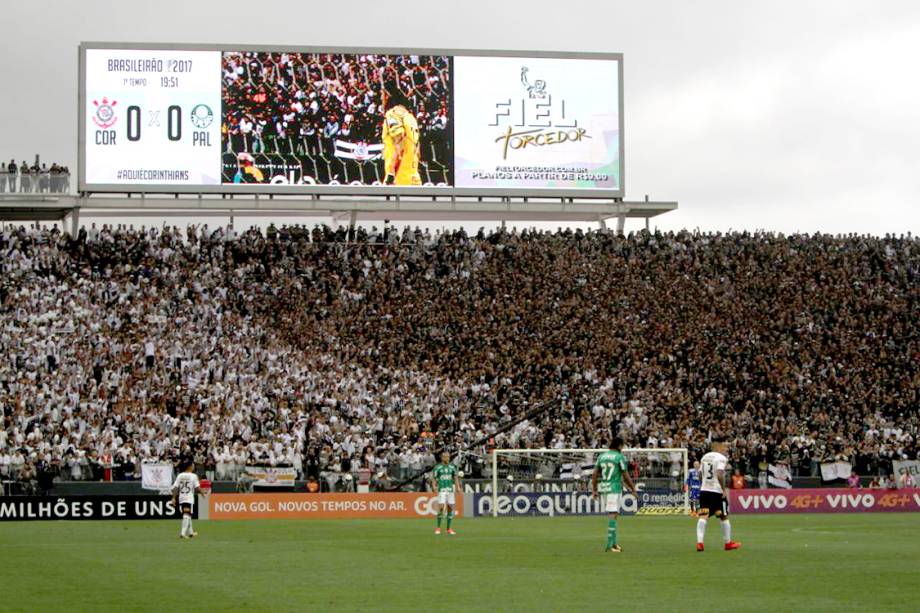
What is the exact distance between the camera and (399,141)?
200 feet

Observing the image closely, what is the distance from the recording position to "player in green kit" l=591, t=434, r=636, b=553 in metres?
24.7

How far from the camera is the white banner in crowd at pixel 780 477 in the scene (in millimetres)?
49906

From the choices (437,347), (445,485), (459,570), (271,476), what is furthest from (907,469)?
(459,570)

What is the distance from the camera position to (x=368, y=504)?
145 feet

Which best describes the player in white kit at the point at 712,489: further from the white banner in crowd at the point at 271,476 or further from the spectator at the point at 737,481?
the spectator at the point at 737,481

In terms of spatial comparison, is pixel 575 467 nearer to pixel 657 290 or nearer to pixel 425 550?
pixel 657 290

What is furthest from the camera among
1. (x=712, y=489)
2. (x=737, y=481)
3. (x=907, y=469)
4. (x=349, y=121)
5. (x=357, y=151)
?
(x=357, y=151)

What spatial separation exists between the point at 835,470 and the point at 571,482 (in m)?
10.8

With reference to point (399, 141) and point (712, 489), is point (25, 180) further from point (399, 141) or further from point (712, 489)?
point (712, 489)

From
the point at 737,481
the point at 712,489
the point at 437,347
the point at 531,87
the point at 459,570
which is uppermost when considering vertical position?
the point at 531,87

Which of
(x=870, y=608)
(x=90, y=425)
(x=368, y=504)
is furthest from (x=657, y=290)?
(x=870, y=608)

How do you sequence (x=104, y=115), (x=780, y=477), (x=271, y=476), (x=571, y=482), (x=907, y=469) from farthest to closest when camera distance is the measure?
(x=104, y=115)
(x=907, y=469)
(x=780, y=477)
(x=571, y=482)
(x=271, y=476)

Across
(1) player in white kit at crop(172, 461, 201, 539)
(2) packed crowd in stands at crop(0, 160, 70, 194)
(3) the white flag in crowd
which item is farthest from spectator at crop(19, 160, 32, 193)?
(1) player in white kit at crop(172, 461, 201, 539)

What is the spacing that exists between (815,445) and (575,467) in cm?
1083
